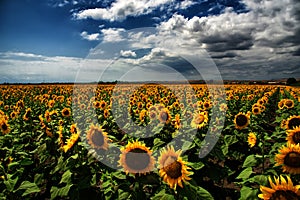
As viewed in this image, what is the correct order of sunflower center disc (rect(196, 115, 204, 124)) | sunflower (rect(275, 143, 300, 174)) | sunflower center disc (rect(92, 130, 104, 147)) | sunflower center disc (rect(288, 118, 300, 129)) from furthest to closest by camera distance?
sunflower center disc (rect(196, 115, 204, 124))
sunflower center disc (rect(288, 118, 300, 129))
sunflower center disc (rect(92, 130, 104, 147))
sunflower (rect(275, 143, 300, 174))

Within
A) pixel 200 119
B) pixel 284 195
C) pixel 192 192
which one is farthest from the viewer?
pixel 200 119

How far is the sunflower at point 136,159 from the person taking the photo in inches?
127

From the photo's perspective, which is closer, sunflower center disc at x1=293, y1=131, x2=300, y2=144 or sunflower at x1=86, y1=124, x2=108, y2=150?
sunflower at x1=86, y1=124, x2=108, y2=150

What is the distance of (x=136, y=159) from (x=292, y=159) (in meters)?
1.90

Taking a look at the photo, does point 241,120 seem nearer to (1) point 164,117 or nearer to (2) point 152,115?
(1) point 164,117

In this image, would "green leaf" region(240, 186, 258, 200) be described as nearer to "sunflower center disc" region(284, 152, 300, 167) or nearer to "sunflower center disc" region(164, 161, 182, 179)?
"sunflower center disc" region(284, 152, 300, 167)

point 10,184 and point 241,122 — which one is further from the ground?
point 241,122

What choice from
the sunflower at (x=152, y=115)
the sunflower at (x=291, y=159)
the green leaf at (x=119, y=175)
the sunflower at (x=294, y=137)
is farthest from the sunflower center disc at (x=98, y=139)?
the sunflower at (x=152, y=115)

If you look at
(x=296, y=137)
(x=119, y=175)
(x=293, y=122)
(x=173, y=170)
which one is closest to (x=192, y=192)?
(x=173, y=170)

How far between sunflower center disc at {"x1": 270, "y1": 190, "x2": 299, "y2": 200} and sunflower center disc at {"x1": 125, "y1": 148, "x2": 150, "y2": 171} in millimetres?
1386

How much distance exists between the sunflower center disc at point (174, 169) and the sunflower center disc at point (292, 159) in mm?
1355

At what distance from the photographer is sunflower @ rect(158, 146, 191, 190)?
3113 millimetres

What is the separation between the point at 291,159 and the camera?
11.1 feet

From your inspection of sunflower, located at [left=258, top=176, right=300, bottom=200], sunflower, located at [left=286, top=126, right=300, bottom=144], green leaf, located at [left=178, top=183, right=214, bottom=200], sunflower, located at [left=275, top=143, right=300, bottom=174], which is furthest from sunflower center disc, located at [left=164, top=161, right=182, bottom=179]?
sunflower, located at [left=286, top=126, right=300, bottom=144]
